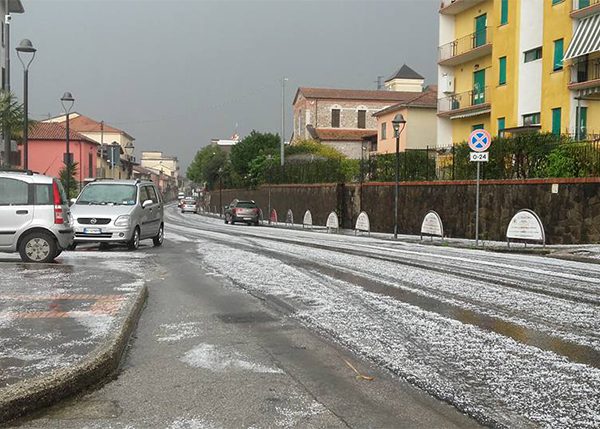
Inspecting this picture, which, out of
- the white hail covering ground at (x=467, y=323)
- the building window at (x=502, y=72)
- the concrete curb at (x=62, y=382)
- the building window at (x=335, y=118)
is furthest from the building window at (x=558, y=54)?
the building window at (x=335, y=118)

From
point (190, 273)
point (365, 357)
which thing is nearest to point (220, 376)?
point (365, 357)

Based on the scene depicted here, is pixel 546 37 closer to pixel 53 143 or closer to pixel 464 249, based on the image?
pixel 464 249

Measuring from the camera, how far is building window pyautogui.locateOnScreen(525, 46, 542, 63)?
30367 mm

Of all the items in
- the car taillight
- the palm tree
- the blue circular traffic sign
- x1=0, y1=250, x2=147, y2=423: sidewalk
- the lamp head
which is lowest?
x1=0, y1=250, x2=147, y2=423: sidewalk

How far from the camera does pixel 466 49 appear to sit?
124ft

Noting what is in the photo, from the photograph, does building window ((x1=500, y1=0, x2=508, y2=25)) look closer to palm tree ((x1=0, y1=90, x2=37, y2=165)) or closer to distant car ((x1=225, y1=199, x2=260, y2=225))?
distant car ((x1=225, y1=199, x2=260, y2=225))

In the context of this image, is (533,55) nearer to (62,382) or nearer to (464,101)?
(464,101)

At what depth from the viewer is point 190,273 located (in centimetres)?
1144

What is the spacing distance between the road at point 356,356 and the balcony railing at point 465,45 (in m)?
28.0

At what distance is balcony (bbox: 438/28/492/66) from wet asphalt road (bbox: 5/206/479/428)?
31898mm

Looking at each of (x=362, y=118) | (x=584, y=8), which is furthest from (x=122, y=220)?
(x=362, y=118)

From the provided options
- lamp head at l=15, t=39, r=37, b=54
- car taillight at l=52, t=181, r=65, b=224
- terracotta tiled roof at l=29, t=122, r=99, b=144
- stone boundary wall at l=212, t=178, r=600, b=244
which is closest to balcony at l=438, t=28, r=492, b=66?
stone boundary wall at l=212, t=178, r=600, b=244

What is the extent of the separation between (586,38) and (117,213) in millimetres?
20548

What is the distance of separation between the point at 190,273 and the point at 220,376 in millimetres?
6633
